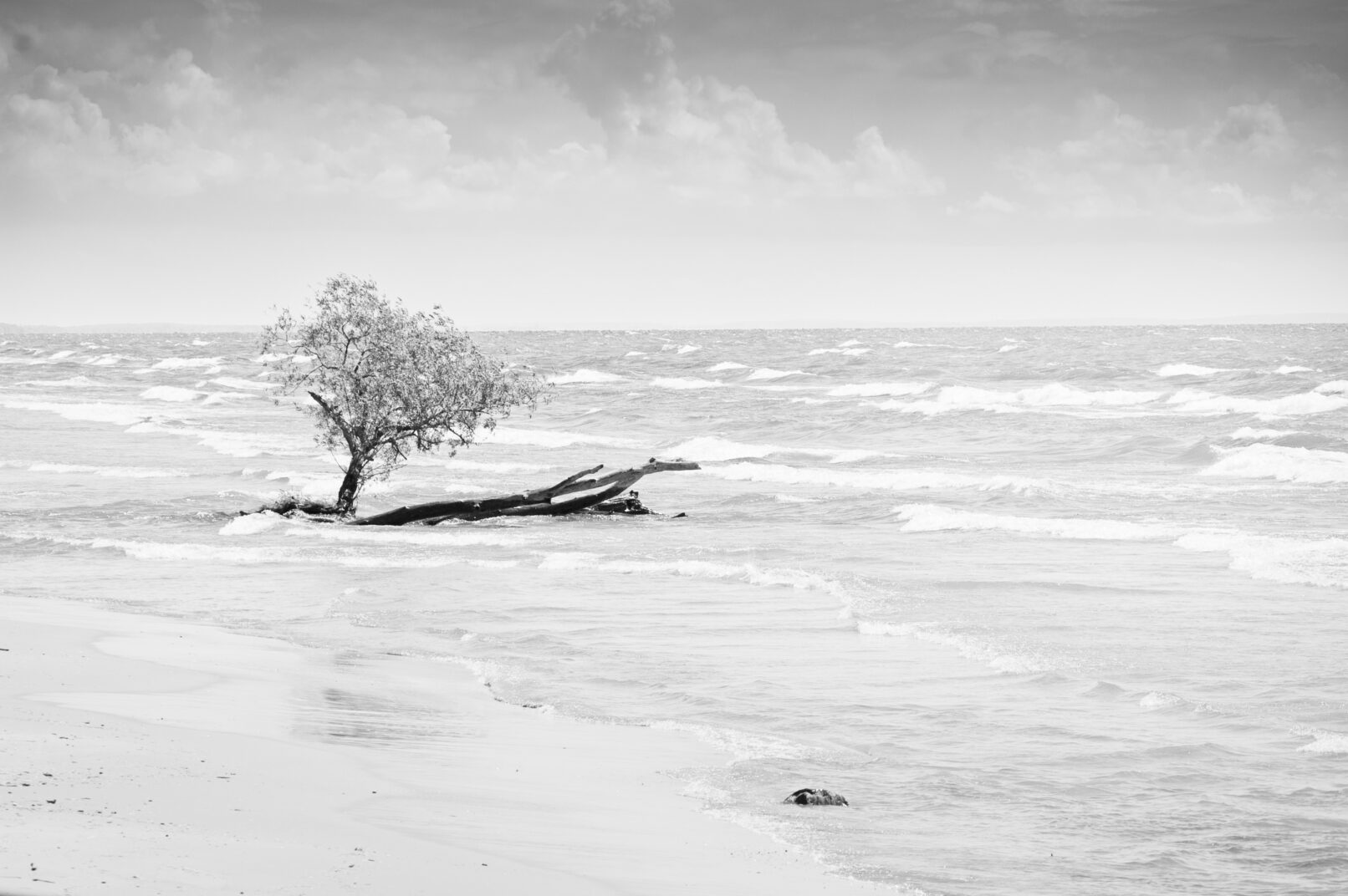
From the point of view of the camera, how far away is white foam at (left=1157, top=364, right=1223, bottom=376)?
250 ft

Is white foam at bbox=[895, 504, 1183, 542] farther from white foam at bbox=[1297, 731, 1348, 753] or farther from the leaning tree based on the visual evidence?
white foam at bbox=[1297, 731, 1348, 753]

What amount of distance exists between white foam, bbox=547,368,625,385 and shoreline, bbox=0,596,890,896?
253 ft

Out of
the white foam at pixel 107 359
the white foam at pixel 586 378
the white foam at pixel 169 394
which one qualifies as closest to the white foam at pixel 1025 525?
the white foam at pixel 169 394

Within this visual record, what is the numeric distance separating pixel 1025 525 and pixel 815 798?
18514 millimetres

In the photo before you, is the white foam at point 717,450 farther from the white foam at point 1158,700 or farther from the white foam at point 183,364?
the white foam at point 183,364

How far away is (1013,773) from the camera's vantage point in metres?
10.2

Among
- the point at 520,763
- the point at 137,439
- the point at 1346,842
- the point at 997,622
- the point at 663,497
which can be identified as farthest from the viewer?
the point at 137,439

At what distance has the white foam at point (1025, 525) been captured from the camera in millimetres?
24875

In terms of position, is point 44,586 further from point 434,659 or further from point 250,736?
point 250,736

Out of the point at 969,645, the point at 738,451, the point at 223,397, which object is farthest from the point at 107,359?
the point at 969,645

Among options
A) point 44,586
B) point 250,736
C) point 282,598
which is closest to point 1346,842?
point 250,736

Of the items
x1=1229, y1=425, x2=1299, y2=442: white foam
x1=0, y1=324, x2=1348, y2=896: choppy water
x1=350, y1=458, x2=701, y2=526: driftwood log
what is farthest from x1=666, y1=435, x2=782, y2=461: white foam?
x1=1229, y1=425, x2=1299, y2=442: white foam

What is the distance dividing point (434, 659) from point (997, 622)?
7.12 meters

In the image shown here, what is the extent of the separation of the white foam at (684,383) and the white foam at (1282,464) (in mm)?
46084
